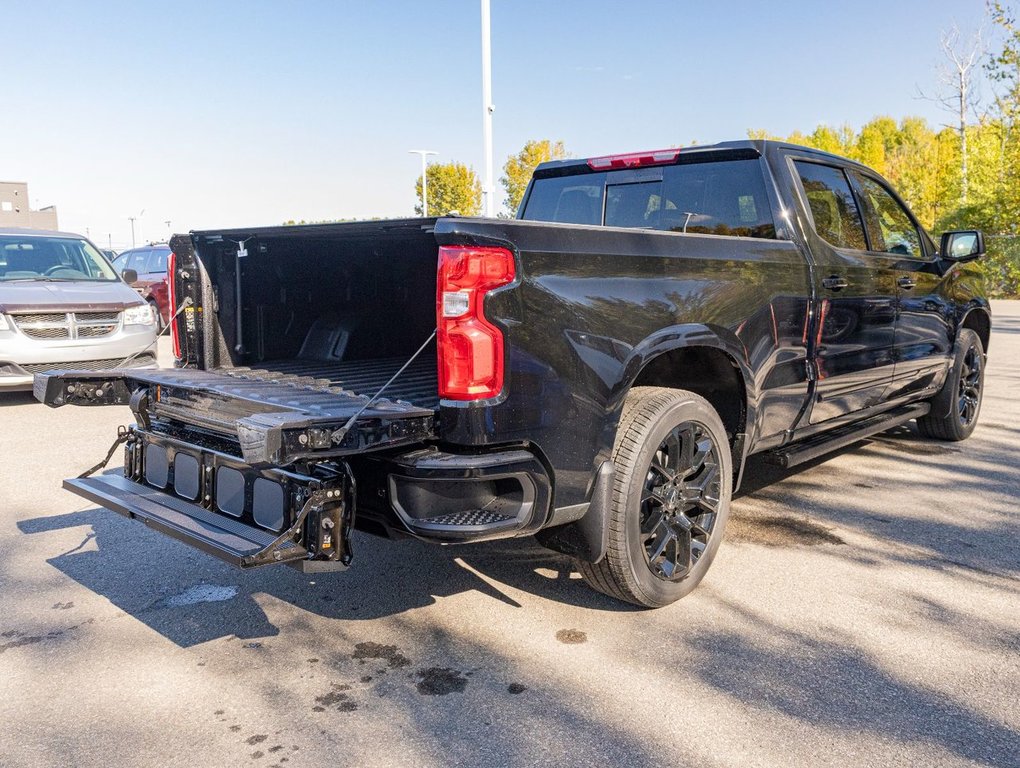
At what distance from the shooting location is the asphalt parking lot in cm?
270

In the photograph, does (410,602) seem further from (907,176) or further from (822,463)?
(907,176)

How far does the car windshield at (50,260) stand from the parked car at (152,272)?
271 inches

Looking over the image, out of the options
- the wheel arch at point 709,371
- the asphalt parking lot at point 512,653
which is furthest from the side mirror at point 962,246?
the wheel arch at point 709,371

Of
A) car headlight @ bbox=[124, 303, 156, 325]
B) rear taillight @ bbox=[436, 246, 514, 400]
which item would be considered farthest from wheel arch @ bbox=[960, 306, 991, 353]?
car headlight @ bbox=[124, 303, 156, 325]

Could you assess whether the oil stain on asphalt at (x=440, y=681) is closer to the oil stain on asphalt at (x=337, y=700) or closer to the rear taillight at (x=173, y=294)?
the oil stain on asphalt at (x=337, y=700)

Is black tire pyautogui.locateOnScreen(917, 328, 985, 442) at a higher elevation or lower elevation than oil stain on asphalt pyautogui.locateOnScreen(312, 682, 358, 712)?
higher

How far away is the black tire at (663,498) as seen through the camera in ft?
11.0

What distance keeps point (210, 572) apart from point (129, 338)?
18.7ft

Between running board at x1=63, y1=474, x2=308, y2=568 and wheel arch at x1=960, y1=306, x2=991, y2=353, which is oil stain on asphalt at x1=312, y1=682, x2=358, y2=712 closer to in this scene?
running board at x1=63, y1=474, x2=308, y2=568

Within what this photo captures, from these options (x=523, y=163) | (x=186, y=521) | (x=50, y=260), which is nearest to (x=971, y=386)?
(x=186, y=521)

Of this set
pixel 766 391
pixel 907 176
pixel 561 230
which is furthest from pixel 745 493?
pixel 907 176

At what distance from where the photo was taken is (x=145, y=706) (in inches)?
116

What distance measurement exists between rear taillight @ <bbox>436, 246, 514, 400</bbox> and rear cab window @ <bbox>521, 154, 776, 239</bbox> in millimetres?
1774

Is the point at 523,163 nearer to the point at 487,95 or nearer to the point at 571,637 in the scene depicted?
the point at 487,95
